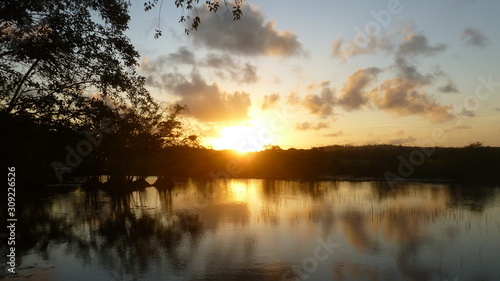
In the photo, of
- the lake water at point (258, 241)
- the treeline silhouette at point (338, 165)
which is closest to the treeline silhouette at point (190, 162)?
the treeline silhouette at point (338, 165)

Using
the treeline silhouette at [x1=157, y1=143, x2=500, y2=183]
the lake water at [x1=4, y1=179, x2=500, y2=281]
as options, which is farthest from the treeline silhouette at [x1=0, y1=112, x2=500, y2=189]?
the lake water at [x1=4, y1=179, x2=500, y2=281]

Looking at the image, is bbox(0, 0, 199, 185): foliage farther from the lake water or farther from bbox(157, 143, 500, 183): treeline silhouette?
bbox(157, 143, 500, 183): treeline silhouette

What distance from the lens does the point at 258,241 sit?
A: 18172 mm

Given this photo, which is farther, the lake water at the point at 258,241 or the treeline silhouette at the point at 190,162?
the treeline silhouette at the point at 190,162

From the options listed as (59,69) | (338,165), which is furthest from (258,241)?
(338,165)

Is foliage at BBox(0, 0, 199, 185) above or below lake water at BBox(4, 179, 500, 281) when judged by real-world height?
above

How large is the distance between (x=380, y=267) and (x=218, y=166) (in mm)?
70203

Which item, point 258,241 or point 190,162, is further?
point 190,162

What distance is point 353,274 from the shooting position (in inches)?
521

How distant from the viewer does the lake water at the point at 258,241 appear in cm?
1341

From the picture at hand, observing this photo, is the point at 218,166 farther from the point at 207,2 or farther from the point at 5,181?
the point at 207,2

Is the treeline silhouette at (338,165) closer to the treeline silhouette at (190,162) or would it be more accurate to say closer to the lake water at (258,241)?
the treeline silhouette at (190,162)

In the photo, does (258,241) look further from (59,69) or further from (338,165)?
(338,165)

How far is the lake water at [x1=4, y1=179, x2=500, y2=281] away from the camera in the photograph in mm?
13414
